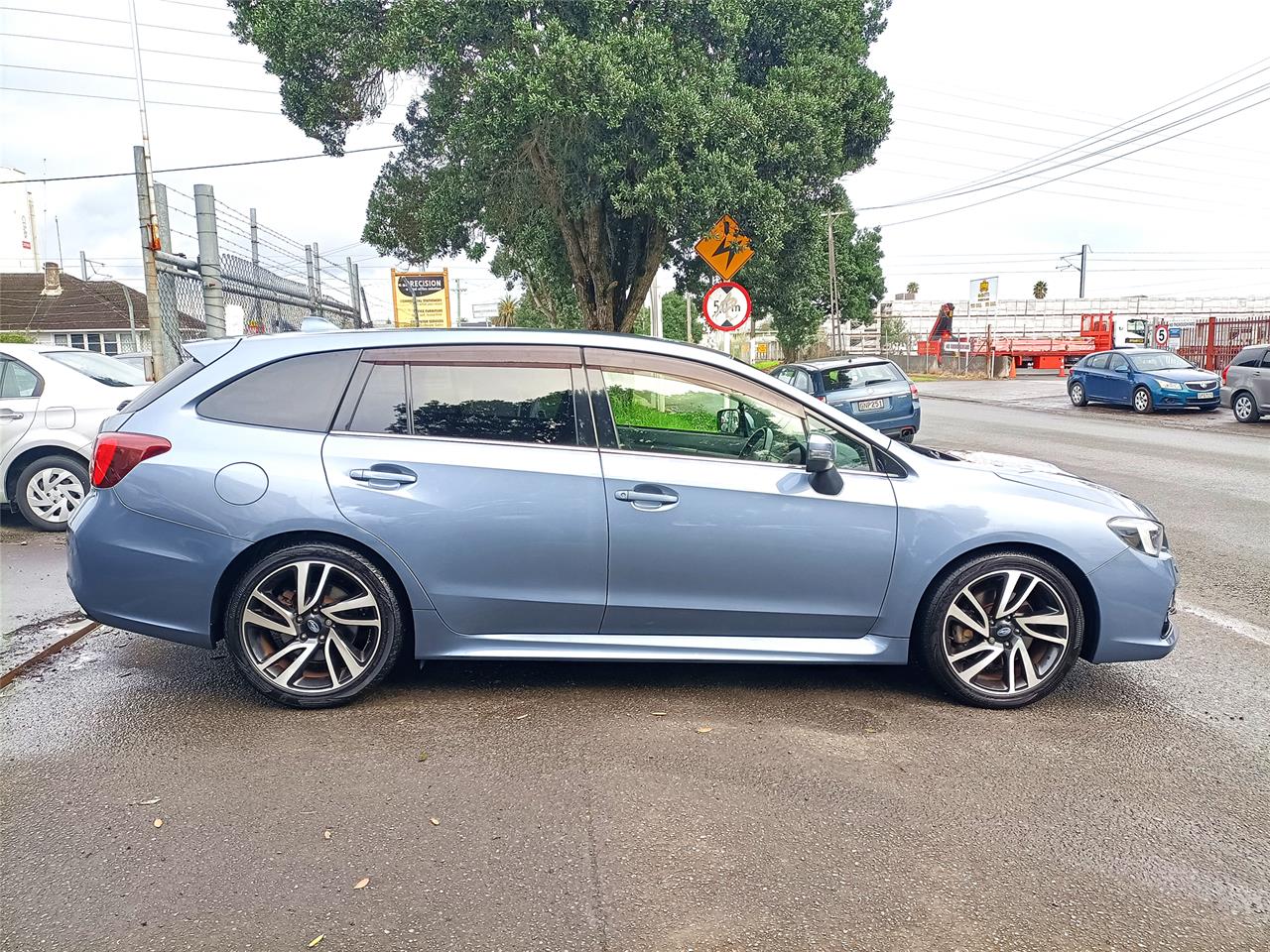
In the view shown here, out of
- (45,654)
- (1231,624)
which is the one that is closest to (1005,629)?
(1231,624)

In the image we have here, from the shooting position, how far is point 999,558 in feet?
13.4

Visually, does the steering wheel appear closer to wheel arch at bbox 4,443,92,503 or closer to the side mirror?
the side mirror

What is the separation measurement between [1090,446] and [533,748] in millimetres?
13758

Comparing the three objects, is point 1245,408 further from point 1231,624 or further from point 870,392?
point 1231,624

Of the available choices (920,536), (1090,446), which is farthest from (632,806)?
(1090,446)

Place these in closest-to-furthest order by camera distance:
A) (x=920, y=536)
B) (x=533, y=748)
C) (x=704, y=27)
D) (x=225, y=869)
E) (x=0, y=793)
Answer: (x=225, y=869) < (x=0, y=793) < (x=533, y=748) < (x=920, y=536) < (x=704, y=27)

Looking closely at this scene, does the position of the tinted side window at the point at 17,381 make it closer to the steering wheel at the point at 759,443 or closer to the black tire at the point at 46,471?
the black tire at the point at 46,471

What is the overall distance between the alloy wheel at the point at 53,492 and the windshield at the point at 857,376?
10.6 meters

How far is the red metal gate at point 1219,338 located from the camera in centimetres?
2897

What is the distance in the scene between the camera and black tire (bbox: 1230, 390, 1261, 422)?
18.3 meters

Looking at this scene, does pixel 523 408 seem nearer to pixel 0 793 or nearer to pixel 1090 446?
pixel 0 793

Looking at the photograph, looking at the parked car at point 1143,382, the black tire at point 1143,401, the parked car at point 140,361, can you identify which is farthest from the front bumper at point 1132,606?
the black tire at point 1143,401

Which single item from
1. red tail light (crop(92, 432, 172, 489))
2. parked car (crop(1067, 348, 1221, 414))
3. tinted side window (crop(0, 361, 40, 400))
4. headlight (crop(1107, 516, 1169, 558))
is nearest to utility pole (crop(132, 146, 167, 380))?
tinted side window (crop(0, 361, 40, 400))

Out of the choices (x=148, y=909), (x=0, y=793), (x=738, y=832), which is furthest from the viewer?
(x=0, y=793)
